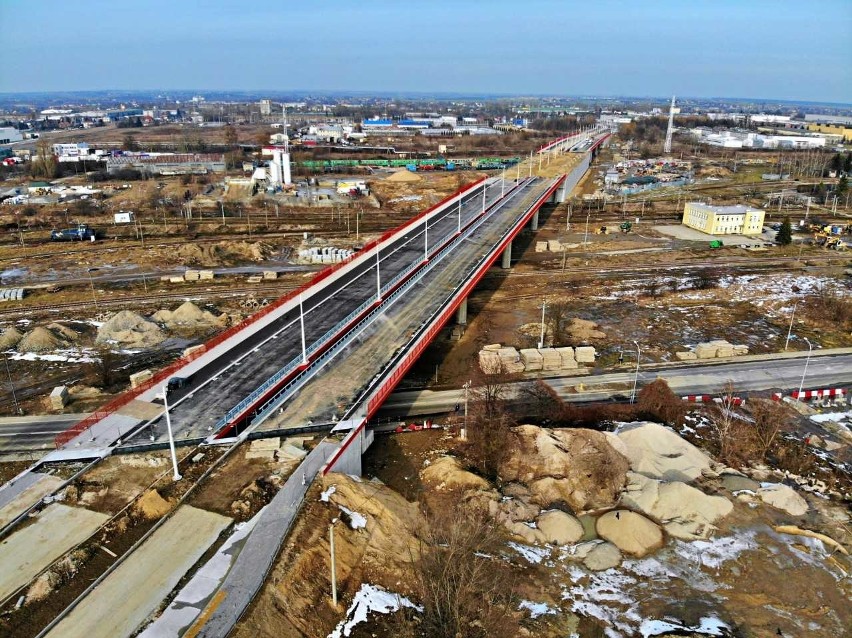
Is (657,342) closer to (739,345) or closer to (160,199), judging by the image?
(739,345)

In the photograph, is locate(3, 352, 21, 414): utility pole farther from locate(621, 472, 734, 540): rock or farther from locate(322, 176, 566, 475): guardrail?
locate(621, 472, 734, 540): rock

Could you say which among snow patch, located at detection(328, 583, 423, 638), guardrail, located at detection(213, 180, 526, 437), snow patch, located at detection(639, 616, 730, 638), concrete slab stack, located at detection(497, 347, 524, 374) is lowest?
snow patch, located at detection(639, 616, 730, 638)

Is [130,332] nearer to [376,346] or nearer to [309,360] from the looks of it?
[309,360]

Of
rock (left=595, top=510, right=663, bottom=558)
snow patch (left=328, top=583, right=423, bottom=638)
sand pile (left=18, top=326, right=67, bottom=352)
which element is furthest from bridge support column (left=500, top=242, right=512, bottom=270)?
snow patch (left=328, top=583, right=423, bottom=638)

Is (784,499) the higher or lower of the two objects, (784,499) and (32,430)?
the higher

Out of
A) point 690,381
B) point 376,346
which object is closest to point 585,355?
point 690,381

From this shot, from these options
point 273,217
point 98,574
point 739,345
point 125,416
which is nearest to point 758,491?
point 739,345
